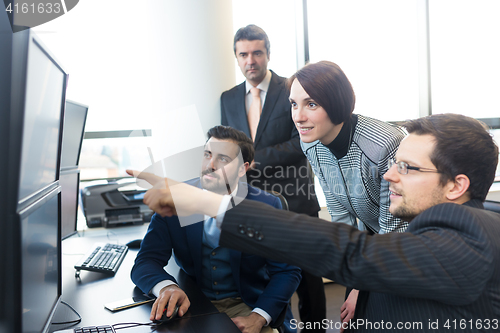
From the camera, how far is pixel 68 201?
177 cm

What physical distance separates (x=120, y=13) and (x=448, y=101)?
3.16 m

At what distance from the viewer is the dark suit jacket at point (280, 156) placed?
2270mm

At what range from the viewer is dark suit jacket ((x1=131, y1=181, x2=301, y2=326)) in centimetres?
138

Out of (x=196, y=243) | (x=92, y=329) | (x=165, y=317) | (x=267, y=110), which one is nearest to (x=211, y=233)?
(x=196, y=243)

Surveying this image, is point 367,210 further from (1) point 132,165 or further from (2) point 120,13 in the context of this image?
(2) point 120,13

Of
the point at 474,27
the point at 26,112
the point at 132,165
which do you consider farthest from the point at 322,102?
the point at 474,27

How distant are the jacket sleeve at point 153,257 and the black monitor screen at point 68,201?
47 centimetres

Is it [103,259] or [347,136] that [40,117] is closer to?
[103,259]

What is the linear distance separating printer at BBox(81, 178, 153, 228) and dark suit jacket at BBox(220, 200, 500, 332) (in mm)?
1887

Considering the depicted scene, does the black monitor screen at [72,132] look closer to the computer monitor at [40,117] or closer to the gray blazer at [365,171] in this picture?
the computer monitor at [40,117]

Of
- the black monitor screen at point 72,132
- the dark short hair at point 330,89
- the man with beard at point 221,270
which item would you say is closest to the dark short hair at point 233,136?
the man with beard at point 221,270

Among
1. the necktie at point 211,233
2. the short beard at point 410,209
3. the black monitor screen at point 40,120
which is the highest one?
the black monitor screen at point 40,120

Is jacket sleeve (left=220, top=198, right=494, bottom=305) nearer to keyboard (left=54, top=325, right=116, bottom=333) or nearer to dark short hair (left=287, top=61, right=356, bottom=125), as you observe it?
keyboard (left=54, top=325, right=116, bottom=333)

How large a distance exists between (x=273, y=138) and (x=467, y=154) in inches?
57.6
